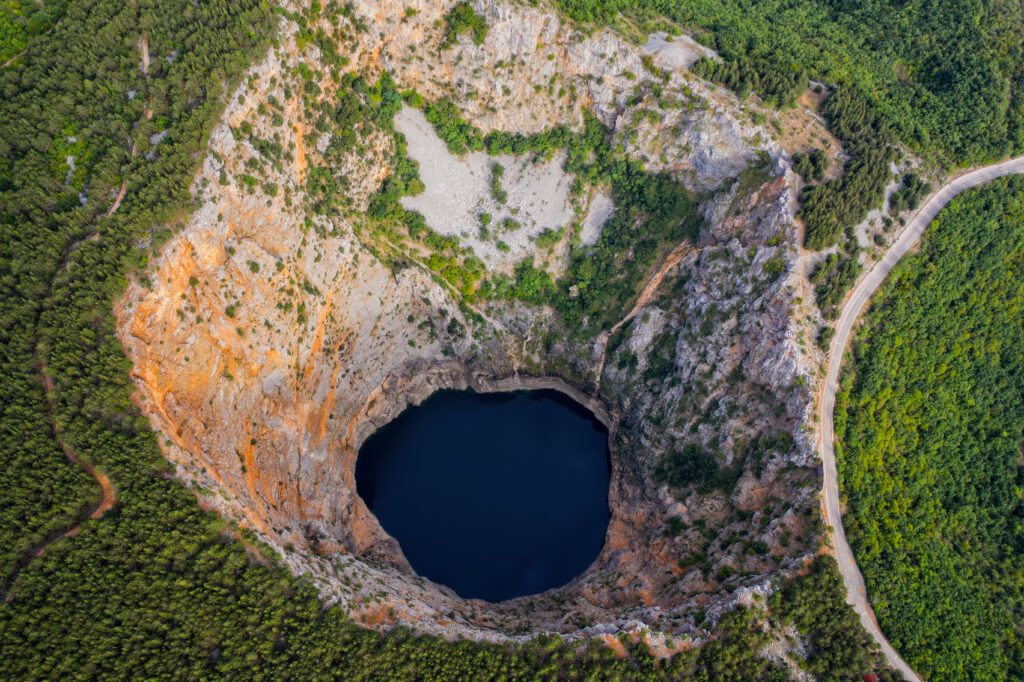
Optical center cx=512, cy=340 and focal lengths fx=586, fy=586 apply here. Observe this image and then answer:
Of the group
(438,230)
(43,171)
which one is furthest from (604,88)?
(43,171)

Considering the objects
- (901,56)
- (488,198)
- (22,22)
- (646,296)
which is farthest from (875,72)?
(22,22)

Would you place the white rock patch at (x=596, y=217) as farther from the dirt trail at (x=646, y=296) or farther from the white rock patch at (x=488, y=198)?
the dirt trail at (x=646, y=296)

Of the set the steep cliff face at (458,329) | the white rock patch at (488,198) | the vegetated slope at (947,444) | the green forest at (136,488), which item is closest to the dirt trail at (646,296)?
the steep cliff face at (458,329)

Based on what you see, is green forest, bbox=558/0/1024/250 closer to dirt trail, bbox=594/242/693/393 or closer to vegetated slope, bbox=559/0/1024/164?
vegetated slope, bbox=559/0/1024/164

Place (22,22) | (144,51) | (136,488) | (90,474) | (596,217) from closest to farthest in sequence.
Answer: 1. (90,474)
2. (136,488)
3. (22,22)
4. (144,51)
5. (596,217)

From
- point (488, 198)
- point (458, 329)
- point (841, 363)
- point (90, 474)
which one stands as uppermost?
point (841, 363)

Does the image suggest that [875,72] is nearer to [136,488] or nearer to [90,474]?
[136,488]

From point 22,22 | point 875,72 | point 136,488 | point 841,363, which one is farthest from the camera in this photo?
point 875,72
